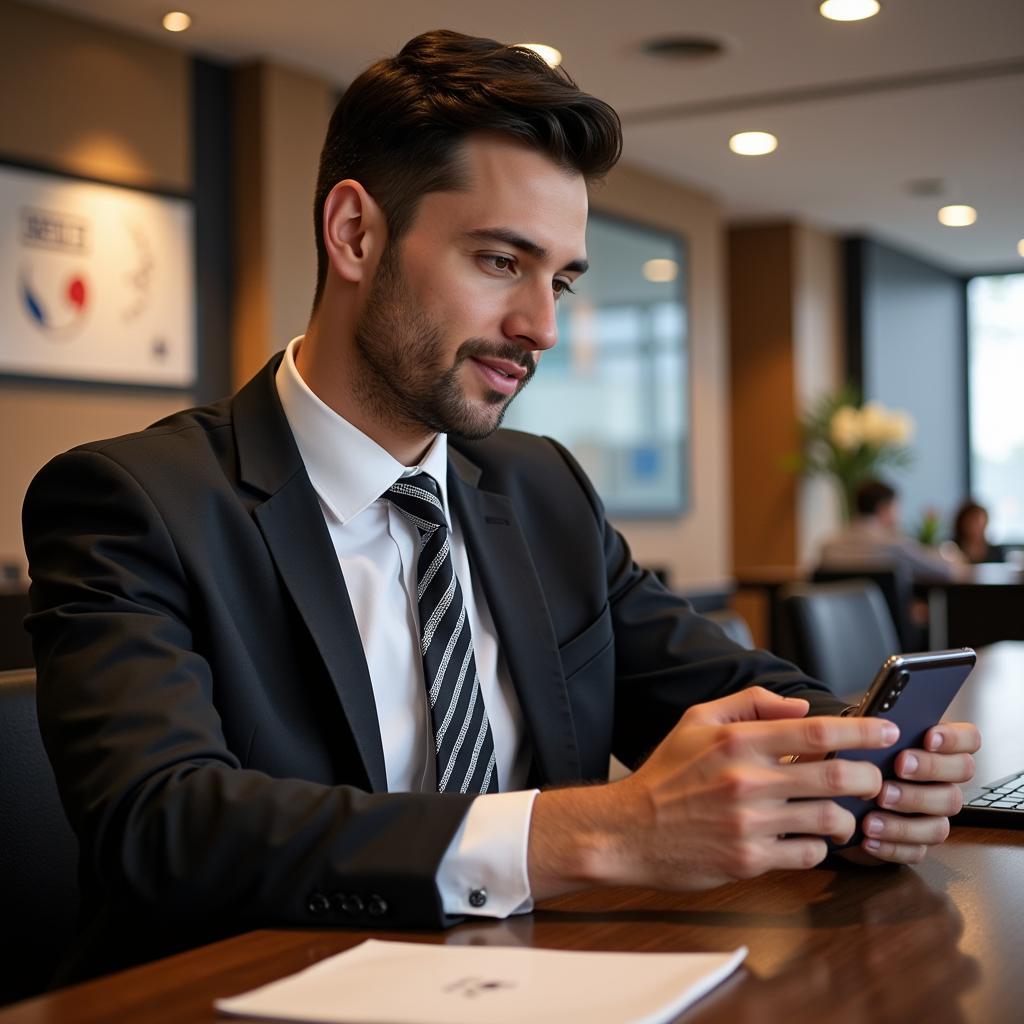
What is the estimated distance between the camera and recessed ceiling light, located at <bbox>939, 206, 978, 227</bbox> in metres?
8.86

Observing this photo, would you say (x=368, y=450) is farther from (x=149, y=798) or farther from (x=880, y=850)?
(x=880, y=850)

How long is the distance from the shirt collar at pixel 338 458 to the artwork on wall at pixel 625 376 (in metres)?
5.38

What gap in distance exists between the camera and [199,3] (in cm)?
481

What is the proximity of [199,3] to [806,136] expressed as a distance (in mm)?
3437

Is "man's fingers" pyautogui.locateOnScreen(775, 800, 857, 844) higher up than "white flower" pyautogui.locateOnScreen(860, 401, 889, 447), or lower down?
lower down

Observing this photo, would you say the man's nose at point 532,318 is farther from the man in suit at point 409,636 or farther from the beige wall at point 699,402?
the beige wall at point 699,402

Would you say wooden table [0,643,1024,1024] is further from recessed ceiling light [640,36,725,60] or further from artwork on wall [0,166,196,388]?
recessed ceiling light [640,36,725,60]

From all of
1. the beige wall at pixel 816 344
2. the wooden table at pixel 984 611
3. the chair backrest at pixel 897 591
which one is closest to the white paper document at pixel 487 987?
the wooden table at pixel 984 611

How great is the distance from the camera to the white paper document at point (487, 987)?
2.45 ft

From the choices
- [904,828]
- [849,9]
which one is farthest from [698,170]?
[904,828]

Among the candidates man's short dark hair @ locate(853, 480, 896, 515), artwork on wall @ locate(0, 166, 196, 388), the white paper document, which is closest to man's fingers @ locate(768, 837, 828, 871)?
the white paper document

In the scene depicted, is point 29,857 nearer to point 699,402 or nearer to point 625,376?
point 625,376

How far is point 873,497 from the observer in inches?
281

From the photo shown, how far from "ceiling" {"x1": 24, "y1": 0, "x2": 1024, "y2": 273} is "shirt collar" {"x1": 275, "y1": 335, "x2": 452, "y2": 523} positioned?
3.86 meters
